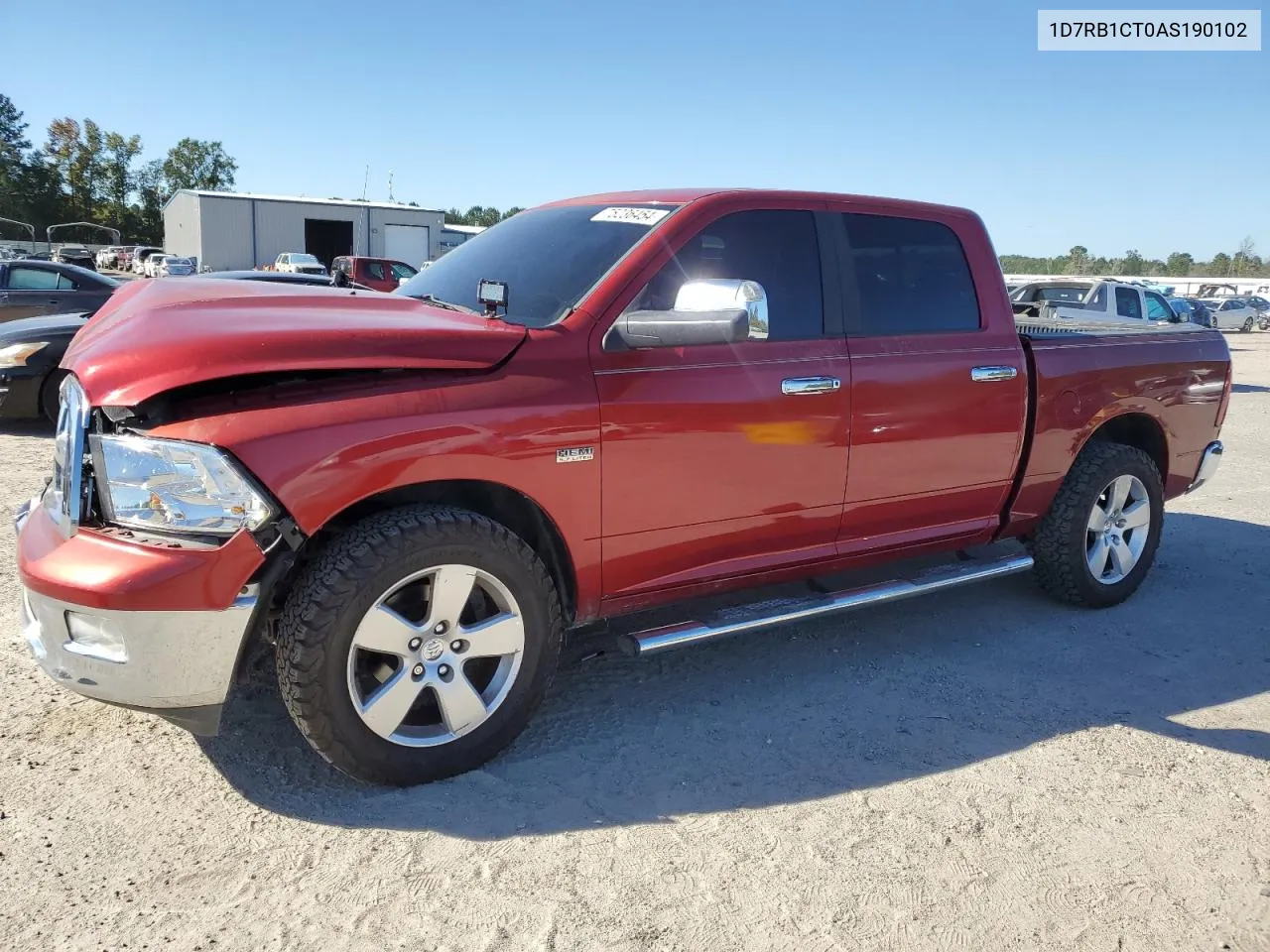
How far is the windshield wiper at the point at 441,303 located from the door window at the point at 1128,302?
14.1 metres

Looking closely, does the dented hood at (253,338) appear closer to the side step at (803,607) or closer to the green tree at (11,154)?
the side step at (803,607)

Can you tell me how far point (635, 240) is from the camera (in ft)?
11.0

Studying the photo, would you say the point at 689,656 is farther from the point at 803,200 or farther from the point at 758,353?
the point at 803,200

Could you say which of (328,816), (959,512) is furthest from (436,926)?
(959,512)

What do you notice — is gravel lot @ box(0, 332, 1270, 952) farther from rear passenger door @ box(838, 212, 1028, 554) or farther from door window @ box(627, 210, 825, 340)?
door window @ box(627, 210, 825, 340)

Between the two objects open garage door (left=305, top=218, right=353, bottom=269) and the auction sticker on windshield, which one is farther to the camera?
open garage door (left=305, top=218, right=353, bottom=269)

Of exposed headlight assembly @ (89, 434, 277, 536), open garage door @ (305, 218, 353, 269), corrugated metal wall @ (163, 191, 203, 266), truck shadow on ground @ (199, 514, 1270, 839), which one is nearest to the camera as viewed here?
exposed headlight assembly @ (89, 434, 277, 536)

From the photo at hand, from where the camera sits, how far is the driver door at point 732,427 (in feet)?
10.3

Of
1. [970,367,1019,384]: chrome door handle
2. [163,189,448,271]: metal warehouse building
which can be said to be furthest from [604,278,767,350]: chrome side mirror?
[163,189,448,271]: metal warehouse building

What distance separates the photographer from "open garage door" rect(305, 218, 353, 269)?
130 feet

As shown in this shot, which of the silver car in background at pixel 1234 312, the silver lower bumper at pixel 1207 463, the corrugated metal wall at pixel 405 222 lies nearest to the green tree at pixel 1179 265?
the silver car in background at pixel 1234 312

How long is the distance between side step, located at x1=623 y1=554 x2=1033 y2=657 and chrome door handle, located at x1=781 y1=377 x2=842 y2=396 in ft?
2.70

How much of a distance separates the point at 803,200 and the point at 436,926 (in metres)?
2.89

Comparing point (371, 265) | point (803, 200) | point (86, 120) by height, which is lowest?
point (803, 200)
